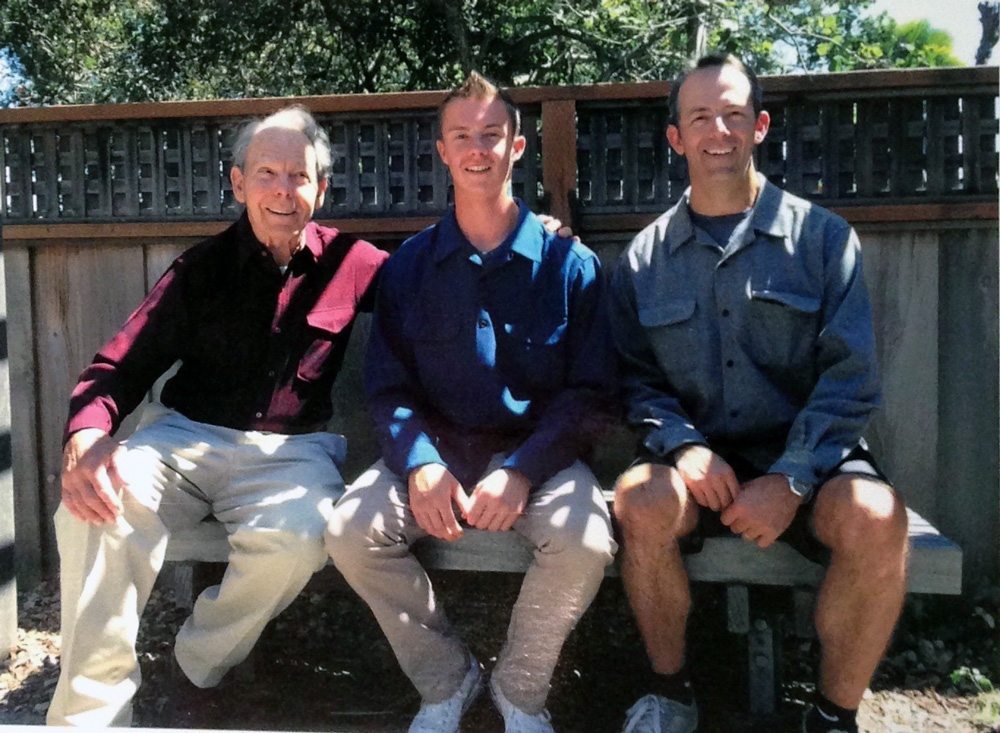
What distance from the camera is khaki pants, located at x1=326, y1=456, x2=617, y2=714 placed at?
205 centimetres

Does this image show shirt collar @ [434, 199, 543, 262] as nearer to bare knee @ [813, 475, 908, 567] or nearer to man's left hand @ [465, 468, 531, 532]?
man's left hand @ [465, 468, 531, 532]

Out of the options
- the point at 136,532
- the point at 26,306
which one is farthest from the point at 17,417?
the point at 136,532

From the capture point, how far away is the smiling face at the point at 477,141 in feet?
7.47

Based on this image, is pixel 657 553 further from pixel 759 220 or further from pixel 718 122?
pixel 718 122

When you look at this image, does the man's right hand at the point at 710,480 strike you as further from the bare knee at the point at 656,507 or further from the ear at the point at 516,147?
the ear at the point at 516,147

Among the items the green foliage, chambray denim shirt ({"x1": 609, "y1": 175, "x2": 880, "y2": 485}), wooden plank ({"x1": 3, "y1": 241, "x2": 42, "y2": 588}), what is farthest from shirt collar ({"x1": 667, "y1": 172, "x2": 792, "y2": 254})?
wooden plank ({"x1": 3, "y1": 241, "x2": 42, "y2": 588})

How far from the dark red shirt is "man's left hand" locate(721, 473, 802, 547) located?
1.15 metres

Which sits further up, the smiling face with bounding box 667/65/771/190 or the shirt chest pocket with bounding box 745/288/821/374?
the smiling face with bounding box 667/65/771/190

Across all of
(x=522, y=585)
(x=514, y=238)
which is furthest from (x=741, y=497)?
(x=514, y=238)

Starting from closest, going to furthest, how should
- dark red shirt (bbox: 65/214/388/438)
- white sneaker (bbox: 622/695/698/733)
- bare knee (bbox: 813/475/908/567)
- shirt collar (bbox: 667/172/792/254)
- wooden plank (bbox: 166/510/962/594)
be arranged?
bare knee (bbox: 813/475/908/567)
wooden plank (bbox: 166/510/962/594)
white sneaker (bbox: 622/695/698/733)
shirt collar (bbox: 667/172/792/254)
dark red shirt (bbox: 65/214/388/438)

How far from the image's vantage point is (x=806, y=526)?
2074 mm

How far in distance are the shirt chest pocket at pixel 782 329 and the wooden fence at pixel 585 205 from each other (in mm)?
628

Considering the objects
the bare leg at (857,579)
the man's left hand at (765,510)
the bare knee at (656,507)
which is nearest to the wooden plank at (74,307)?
the bare knee at (656,507)

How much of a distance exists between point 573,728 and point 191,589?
112cm
